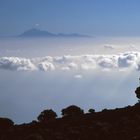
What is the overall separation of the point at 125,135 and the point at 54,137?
11.1 m

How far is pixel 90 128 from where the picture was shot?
7219cm

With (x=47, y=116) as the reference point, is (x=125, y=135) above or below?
below

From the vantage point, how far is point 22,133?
7775cm

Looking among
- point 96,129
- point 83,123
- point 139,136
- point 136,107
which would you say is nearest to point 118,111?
point 136,107

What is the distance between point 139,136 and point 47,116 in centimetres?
5851

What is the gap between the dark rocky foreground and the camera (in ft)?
220

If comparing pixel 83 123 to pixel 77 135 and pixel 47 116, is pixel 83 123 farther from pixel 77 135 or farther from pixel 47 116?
pixel 47 116

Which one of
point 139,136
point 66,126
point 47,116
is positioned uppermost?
point 47,116

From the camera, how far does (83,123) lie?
264 ft

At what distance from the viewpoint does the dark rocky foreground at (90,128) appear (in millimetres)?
67188

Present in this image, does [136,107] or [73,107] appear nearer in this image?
[136,107]

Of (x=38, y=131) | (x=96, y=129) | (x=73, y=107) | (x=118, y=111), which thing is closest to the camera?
(x=96, y=129)

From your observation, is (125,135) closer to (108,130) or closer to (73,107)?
(108,130)

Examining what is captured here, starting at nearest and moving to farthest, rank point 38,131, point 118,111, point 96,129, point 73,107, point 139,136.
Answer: point 139,136
point 96,129
point 38,131
point 118,111
point 73,107
